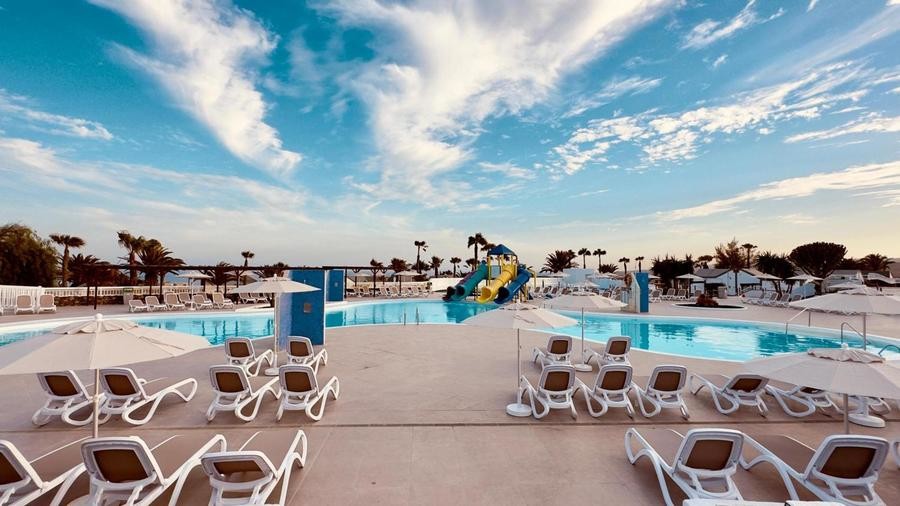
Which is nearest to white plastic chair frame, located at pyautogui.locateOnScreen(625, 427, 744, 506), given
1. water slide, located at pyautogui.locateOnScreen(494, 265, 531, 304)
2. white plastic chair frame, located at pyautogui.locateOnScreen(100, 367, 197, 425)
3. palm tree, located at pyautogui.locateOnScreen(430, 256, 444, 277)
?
white plastic chair frame, located at pyautogui.locateOnScreen(100, 367, 197, 425)

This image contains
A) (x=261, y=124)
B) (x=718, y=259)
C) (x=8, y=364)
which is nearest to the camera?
(x=8, y=364)

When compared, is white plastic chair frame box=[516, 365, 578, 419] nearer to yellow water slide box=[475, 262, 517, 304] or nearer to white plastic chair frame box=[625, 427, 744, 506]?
white plastic chair frame box=[625, 427, 744, 506]

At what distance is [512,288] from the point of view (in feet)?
85.1

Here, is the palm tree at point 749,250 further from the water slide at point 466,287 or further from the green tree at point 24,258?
the green tree at point 24,258

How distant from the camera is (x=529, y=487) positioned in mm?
3719

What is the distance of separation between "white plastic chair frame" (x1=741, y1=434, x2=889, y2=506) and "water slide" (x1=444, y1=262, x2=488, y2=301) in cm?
2390

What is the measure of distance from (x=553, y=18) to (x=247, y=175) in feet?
65.4

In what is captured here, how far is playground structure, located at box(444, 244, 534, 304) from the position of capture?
1009 inches

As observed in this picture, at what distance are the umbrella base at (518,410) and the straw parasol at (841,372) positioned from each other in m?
2.99

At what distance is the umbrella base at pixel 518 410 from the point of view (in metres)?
5.64

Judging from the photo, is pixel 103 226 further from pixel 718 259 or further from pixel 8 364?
pixel 718 259

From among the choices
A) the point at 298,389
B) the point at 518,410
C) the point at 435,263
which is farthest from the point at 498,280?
the point at 435,263

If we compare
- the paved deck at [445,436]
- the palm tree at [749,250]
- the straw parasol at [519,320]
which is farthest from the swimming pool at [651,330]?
the palm tree at [749,250]

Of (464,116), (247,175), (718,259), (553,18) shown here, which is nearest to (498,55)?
(553,18)
